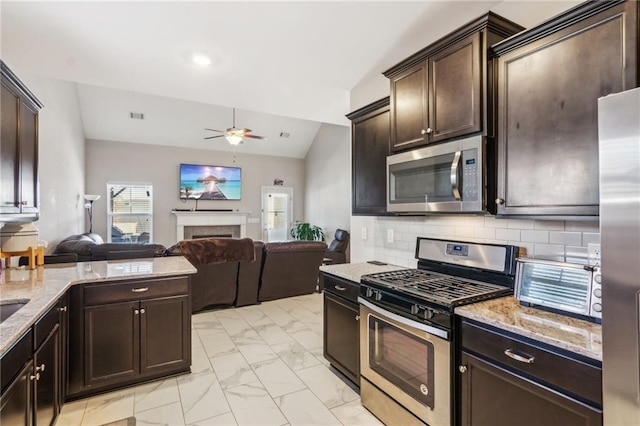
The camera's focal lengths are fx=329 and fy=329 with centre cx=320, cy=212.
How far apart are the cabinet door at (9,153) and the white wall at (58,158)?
152 centimetres

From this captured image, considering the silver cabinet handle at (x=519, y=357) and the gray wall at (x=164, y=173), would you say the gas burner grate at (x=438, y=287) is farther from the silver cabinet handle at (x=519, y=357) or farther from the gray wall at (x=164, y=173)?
the gray wall at (x=164, y=173)

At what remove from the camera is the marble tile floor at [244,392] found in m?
2.23

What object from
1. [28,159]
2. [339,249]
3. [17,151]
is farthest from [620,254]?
[339,249]

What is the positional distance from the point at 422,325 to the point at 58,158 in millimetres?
5654

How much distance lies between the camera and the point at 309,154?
32.0 feet

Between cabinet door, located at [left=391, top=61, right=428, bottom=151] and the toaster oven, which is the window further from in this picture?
the toaster oven

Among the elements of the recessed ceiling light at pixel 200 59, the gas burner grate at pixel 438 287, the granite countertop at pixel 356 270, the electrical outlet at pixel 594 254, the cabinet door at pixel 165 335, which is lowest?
the cabinet door at pixel 165 335

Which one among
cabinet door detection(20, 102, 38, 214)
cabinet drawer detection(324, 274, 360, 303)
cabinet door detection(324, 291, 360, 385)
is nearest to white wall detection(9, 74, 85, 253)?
cabinet door detection(20, 102, 38, 214)

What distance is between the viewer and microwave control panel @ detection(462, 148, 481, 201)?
182cm

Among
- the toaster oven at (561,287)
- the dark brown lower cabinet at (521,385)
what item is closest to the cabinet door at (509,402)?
the dark brown lower cabinet at (521,385)

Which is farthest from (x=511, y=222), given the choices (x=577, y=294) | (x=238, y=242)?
(x=238, y=242)

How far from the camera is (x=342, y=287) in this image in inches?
100

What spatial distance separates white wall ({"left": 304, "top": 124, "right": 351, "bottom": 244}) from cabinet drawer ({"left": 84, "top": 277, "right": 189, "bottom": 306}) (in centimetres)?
538

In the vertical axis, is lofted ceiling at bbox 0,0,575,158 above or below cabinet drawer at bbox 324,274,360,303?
above
